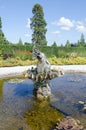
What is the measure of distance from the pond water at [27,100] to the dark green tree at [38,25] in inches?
1392

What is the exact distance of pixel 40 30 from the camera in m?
48.6

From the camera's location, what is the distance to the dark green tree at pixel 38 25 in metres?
48.3

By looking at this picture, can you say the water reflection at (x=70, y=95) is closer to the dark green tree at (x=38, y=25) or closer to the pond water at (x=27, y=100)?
the pond water at (x=27, y=100)

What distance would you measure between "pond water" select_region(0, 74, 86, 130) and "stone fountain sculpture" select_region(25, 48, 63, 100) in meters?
0.35

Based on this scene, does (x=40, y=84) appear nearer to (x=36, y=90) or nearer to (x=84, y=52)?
(x=36, y=90)

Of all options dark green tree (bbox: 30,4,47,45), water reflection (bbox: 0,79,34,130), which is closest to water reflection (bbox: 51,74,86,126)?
water reflection (bbox: 0,79,34,130)

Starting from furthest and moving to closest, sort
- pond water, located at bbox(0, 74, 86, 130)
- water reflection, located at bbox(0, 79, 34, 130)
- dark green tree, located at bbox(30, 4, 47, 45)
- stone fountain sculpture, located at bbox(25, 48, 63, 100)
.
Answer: dark green tree, located at bbox(30, 4, 47, 45)
stone fountain sculpture, located at bbox(25, 48, 63, 100)
pond water, located at bbox(0, 74, 86, 130)
water reflection, located at bbox(0, 79, 34, 130)

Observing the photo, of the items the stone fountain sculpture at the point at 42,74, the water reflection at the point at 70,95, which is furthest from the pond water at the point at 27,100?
the stone fountain sculpture at the point at 42,74

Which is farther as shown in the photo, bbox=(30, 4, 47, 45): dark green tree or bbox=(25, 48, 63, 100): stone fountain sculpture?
bbox=(30, 4, 47, 45): dark green tree

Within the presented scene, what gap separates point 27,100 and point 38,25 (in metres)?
41.0

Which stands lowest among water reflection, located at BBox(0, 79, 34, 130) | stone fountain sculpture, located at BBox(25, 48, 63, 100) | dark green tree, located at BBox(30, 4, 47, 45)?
water reflection, located at BBox(0, 79, 34, 130)

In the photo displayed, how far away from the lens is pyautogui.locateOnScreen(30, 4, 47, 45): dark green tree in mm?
48344

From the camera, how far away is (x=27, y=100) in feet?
31.1

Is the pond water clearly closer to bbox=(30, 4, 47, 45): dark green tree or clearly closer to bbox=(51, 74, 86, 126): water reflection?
bbox=(51, 74, 86, 126): water reflection
